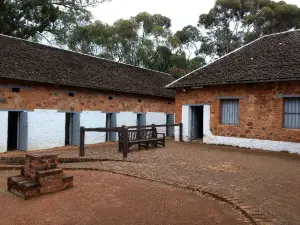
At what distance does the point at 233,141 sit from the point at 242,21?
24.0m

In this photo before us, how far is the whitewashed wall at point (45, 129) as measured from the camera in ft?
41.3

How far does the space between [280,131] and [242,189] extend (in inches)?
281

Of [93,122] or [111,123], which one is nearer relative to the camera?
[93,122]

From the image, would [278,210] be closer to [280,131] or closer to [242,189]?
[242,189]

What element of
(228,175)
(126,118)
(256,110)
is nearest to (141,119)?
(126,118)

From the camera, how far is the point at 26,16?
23203 millimetres

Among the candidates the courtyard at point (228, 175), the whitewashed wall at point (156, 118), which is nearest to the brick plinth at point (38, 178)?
the courtyard at point (228, 175)

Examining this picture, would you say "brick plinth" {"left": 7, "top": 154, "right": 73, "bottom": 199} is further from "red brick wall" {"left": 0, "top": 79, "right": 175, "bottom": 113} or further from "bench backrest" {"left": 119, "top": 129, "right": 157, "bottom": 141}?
"red brick wall" {"left": 0, "top": 79, "right": 175, "bottom": 113}

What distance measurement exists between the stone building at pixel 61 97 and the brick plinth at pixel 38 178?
22.1ft

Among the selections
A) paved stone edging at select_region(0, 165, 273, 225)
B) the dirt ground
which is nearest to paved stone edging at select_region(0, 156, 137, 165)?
paved stone edging at select_region(0, 165, 273, 225)

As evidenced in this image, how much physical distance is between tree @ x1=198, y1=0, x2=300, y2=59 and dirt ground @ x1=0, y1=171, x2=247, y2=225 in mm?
30006

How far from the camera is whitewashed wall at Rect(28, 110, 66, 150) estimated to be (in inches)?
496

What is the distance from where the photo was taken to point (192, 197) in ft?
18.4

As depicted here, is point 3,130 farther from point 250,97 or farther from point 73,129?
point 250,97
